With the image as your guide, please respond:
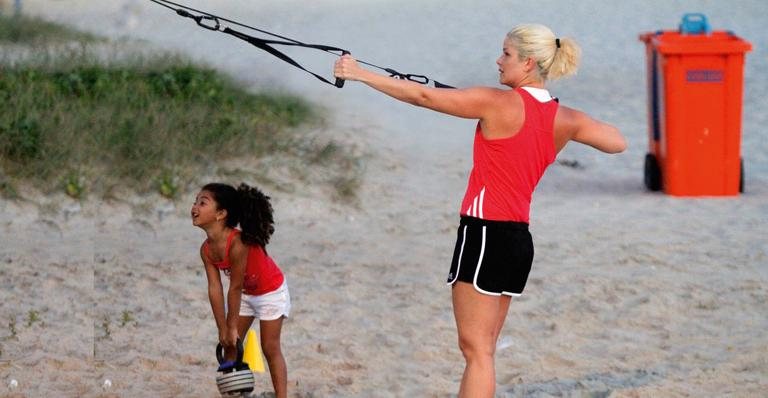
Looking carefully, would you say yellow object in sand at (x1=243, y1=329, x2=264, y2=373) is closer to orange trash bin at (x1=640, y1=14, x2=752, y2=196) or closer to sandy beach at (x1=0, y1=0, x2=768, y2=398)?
sandy beach at (x1=0, y1=0, x2=768, y2=398)

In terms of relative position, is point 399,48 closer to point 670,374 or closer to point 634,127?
point 634,127

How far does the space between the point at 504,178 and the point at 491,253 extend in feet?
0.78

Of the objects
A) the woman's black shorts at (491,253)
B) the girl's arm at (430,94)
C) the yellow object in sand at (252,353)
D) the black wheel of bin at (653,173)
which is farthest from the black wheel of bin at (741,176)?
the girl's arm at (430,94)

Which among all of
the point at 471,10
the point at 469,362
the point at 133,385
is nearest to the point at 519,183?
the point at 469,362

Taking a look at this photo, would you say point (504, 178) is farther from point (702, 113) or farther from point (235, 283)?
point (702, 113)

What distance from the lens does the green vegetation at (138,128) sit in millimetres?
8391

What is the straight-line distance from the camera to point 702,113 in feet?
30.5

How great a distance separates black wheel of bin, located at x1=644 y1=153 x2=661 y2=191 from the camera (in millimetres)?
9539

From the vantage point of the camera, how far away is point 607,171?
1047 cm

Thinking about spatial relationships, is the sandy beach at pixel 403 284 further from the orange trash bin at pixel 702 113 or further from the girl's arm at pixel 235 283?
the girl's arm at pixel 235 283

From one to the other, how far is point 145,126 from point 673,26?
1002 cm

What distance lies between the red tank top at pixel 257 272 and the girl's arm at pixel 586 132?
1.27 meters

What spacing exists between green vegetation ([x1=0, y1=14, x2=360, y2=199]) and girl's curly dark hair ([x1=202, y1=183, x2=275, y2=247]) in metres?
3.71

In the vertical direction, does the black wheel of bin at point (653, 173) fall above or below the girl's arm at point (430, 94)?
below
